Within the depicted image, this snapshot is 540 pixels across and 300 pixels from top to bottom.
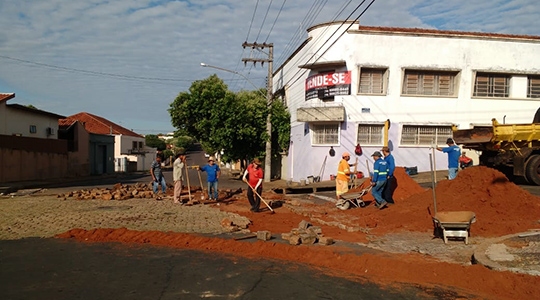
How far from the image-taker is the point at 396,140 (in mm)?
25625

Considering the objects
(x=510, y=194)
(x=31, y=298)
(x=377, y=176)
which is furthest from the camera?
(x=377, y=176)

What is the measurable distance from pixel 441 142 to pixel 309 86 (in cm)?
785

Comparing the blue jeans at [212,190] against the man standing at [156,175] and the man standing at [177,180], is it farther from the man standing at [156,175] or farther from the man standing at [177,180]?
the man standing at [156,175]

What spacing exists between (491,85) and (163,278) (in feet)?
80.1

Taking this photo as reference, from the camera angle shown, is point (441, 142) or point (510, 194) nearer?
point (510, 194)

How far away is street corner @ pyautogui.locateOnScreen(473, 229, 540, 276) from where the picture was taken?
23.1ft

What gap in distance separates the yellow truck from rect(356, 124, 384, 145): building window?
8.98 meters

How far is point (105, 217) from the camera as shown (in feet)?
40.7

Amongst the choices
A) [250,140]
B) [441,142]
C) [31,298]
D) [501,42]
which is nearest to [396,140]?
[441,142]

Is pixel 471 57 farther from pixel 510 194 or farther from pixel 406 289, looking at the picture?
pixel 406 289

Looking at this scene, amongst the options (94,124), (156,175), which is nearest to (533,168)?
(156,175)

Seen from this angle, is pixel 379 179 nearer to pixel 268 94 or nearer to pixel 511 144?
pixel 511 144

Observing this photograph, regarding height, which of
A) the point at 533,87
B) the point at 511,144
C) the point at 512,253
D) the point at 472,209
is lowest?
the point at 512,253

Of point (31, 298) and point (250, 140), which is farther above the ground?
point (250, 140)
